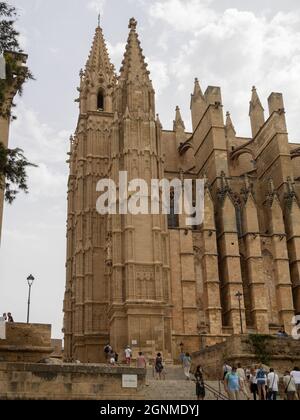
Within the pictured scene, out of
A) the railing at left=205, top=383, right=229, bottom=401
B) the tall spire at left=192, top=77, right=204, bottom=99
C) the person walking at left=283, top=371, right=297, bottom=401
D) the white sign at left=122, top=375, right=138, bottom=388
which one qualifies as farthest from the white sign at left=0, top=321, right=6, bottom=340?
the tall spire at left=192, top=77, right=204, bottom=99

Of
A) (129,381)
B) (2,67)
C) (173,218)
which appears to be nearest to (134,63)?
(173,218)

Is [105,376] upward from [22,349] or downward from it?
downward

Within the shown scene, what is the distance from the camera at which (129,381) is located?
52.5 ft

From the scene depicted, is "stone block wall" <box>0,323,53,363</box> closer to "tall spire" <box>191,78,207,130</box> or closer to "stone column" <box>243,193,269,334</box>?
"stone column" <box>243,193,269,334</box>

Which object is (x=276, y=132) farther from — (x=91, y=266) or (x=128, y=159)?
(x=91, y=266)

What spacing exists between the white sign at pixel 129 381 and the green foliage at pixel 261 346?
7.76m

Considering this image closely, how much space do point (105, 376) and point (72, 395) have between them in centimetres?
103

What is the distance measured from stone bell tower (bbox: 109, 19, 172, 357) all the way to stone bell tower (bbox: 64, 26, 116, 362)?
2.39m

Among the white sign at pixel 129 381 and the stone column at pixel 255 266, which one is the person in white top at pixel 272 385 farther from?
the stone column at pixel 255 266

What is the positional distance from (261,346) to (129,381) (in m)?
8.23

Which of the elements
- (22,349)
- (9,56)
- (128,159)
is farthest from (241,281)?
(9,56)

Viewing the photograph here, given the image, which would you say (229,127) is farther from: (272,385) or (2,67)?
(2,67)

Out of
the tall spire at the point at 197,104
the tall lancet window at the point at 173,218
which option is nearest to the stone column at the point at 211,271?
the tall lancet window at the point at 173,218
